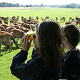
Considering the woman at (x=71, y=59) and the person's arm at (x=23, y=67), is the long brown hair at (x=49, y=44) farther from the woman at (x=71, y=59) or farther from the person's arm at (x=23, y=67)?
the woman at (x=71, y=59)

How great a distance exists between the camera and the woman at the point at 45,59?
2.14 m

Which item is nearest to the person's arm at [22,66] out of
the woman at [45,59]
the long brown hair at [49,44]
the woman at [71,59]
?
the woman at [45,59]

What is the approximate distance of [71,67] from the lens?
280 cm

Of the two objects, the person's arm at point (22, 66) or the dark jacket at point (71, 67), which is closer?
the person's arm at point (22, 66)

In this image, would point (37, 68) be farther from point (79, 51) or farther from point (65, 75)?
point (79, 51)

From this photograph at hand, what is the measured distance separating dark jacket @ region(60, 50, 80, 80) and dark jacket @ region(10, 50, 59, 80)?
57cm

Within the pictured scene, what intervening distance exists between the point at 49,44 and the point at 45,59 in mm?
188

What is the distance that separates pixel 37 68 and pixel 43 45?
29 centimetres

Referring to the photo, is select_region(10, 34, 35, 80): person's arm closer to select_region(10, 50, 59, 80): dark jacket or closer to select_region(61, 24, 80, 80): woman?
select_region(10, 50, 59, 80): dark jacket

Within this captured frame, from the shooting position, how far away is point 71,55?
9.50 feet

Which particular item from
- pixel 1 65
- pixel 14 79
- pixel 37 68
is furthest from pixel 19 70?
pixel 1 65

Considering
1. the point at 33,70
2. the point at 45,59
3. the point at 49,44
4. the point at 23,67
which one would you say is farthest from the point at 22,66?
the point at 49,44

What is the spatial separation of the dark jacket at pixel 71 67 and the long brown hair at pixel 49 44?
0.61 m

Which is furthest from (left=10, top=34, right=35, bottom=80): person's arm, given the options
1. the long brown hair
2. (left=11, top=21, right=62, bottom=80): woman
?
the long brown hair
